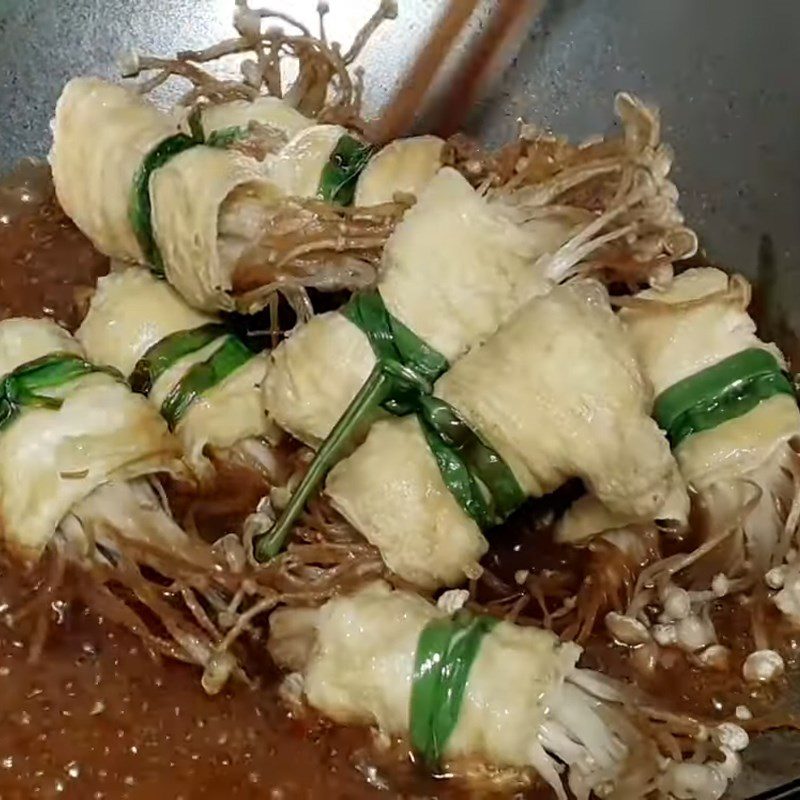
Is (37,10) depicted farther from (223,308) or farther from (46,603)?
(46,603)

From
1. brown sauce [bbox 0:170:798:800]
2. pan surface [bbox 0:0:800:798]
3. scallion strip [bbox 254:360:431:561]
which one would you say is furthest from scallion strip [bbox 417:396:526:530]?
pan surface [bbox 0:0:800:798]

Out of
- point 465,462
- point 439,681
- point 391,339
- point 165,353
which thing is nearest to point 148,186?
point 165,353

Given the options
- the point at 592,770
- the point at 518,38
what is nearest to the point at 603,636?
the point at 592,770

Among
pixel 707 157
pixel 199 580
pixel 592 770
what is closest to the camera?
pixel 592 770

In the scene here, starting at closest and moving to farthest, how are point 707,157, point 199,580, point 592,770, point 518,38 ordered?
1. point 592,770
2. point 199,580
3. point 707,157
4. point 518,38

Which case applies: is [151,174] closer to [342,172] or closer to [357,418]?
[342,172]

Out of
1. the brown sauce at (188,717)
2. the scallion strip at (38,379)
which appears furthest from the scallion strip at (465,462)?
the scallion strip at (38,379)

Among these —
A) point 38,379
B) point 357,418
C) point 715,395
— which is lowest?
point 38,379
